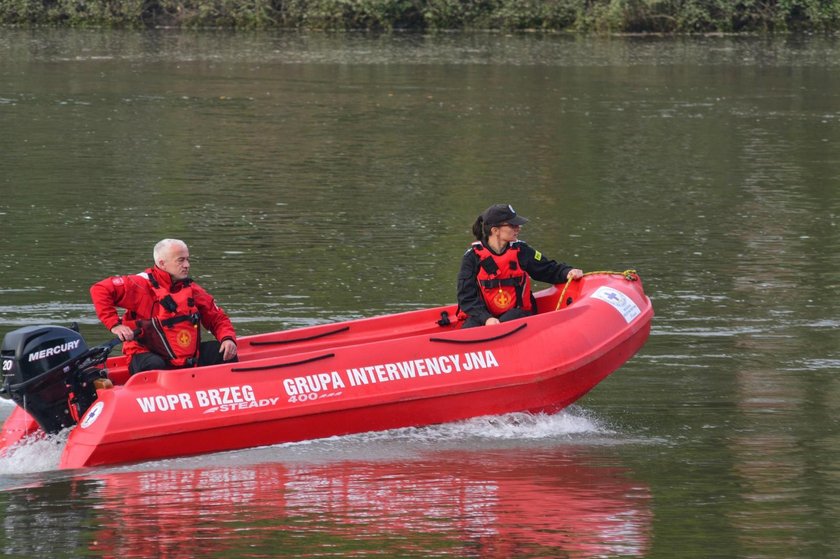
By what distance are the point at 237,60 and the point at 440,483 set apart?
2566 centimetres

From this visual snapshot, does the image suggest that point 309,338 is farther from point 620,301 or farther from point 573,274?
point 620,301

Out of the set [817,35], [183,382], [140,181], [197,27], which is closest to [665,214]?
[140,181]

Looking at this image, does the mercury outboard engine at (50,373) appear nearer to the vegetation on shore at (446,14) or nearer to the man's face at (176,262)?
the man's face at (176,262)

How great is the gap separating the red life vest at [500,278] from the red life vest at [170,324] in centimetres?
176

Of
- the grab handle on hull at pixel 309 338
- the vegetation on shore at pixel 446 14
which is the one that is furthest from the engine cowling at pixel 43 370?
the vegetation on shore at pixel 446 14

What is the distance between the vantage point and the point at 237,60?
32469mm

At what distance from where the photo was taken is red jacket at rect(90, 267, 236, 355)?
8.39m

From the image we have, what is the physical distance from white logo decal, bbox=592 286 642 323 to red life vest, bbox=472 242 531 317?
47cm

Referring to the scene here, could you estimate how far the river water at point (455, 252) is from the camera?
284 inches

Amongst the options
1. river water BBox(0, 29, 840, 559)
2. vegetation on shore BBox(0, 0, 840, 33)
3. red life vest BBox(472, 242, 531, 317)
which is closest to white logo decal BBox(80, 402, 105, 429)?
river water BBox(0, 29, 840, 559)

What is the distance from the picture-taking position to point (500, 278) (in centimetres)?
925

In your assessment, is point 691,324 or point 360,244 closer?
point 691,324

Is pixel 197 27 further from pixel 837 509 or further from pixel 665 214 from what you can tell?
pixel 837 509

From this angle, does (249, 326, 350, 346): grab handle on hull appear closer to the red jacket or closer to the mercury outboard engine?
the red jacket
